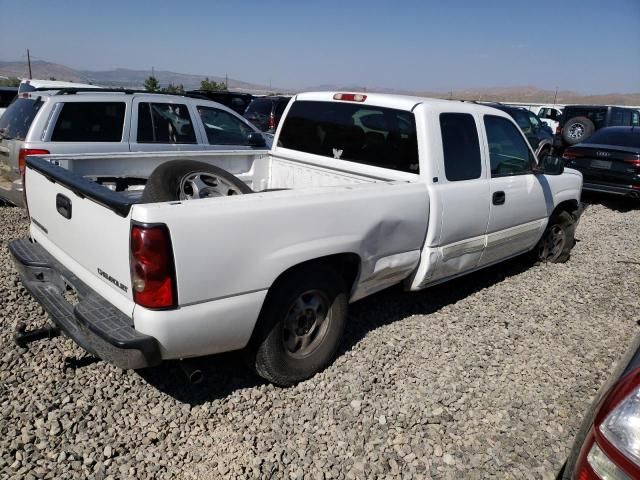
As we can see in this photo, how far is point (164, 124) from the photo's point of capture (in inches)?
263

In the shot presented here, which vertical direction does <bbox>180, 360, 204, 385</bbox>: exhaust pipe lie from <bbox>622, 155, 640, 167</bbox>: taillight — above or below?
below

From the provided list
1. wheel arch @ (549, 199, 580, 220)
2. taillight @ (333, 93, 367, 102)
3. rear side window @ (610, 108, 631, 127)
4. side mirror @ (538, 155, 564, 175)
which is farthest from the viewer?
rear side window @ (610, 108, 631, 127)

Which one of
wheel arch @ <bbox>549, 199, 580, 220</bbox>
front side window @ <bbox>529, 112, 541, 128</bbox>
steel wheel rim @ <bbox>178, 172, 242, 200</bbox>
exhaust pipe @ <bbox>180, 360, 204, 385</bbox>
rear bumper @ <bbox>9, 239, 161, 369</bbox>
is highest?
front side window @ <bbox>529, 112, 541, 128</bbox>

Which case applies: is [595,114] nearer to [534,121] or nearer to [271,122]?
[534,121]

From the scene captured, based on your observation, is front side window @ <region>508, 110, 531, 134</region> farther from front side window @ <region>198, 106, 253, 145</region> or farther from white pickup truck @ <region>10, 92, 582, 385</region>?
white pickup truck @ <region>10, 92, 582, 385</region>

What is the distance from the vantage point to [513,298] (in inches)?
195

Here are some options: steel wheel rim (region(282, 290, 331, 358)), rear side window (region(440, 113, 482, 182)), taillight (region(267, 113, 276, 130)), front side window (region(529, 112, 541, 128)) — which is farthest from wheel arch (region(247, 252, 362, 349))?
front side window (region(529, 112, 541, 128))

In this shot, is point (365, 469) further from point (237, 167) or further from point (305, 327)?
point (237, 167)

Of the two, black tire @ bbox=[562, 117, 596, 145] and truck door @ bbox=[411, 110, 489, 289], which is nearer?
truck door @ bbox=[411, 110, 489, 289]

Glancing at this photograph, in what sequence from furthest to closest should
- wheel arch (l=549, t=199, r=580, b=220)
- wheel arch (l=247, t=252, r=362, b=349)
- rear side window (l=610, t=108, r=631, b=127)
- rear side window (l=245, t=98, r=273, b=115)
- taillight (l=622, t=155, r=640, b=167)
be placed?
rear side window (l=610, t=108, r=631, b=127) → rear side window (l=245, t=98, r=273, b=115) → taillight (l=622, t=155, r=640, b=167) → wheel arch (l=549, t=199, r=580, b=220) → wheel arch (l=247, t=252, r=362, b=349)

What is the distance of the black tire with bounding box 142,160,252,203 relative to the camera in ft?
9.72

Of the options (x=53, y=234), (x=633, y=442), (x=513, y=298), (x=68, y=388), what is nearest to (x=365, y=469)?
(x=633, y=442)

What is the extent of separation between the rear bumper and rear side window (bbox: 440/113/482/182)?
100 inches

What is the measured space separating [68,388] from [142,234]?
1369 millimetres
